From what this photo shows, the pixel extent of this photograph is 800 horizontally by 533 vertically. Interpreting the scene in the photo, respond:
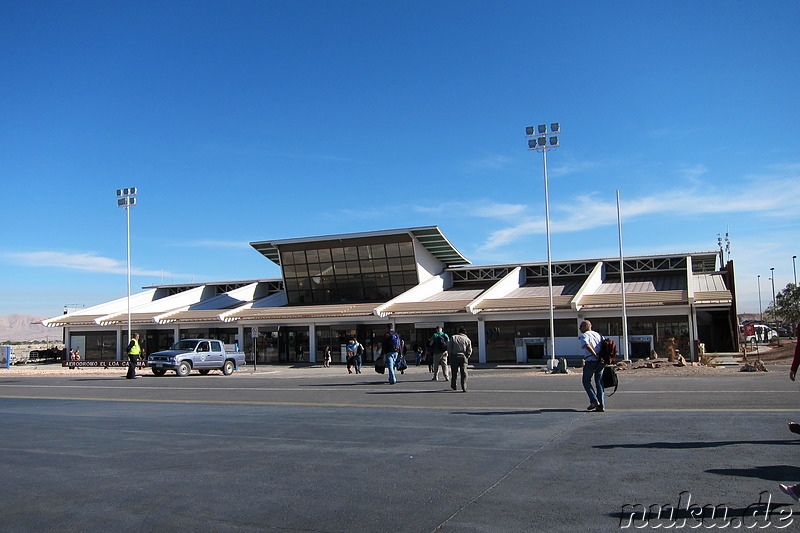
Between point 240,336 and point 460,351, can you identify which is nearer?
point 460,351

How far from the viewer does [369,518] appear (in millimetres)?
5230

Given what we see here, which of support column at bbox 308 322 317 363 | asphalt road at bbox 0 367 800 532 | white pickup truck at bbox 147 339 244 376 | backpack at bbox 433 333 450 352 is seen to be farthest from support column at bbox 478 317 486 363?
asphalt road at bbox 0 367 800 532

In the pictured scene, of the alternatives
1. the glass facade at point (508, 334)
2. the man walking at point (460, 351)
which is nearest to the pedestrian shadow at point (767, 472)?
the man walking at point (460, 351)

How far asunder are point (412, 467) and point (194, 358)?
24006 millimetres

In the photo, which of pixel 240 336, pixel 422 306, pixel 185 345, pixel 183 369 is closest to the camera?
pixel 183 369

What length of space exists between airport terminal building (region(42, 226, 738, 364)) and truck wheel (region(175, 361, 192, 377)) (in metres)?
4.45

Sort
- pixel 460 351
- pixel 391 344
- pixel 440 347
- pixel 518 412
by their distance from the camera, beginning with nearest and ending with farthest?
pixel 518 412, pixel 460 351, pixel 440 347, pixel 391 344

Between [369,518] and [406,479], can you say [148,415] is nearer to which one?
[406,479]

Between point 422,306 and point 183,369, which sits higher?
point 422,306

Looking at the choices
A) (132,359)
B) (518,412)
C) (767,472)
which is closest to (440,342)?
(518,412)

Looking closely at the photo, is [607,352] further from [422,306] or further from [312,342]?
[312,342]

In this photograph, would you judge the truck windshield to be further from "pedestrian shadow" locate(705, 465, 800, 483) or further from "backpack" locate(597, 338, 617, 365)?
"pedestrian shadow" locate(705, 465, 800, 483)

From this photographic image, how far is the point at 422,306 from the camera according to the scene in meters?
37.5

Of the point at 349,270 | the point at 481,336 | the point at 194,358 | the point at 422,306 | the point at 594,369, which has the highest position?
the point at 349,270
